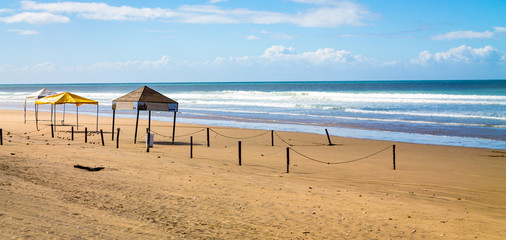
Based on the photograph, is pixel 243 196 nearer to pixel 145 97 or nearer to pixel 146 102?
pixel 146 102

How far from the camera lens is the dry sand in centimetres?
741

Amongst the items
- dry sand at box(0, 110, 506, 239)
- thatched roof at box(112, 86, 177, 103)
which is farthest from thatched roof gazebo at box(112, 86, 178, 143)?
dry sand at box(0, 110, 506, 239)

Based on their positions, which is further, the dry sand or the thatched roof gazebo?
the thatched roof gazebo

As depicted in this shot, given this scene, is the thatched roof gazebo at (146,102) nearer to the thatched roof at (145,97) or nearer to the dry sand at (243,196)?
the thatched roof at (145,97)

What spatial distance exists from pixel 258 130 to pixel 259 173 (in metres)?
13.4

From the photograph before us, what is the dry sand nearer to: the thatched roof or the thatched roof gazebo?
the thatched roof gazebo

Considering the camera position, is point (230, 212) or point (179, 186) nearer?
point (230, 212)

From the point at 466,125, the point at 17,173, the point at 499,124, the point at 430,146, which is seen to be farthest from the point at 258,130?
the point at 17,173

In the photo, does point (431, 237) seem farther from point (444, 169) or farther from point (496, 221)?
point (444, 169)

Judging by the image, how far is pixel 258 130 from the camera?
26.7 m

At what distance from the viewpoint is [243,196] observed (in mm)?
9984

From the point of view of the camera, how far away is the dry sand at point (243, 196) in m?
7.41

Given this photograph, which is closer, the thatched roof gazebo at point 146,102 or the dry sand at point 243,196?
the dry sand at point 243,196

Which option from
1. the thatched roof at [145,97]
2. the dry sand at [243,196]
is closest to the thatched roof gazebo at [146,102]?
the thatched roof at [145,97]
